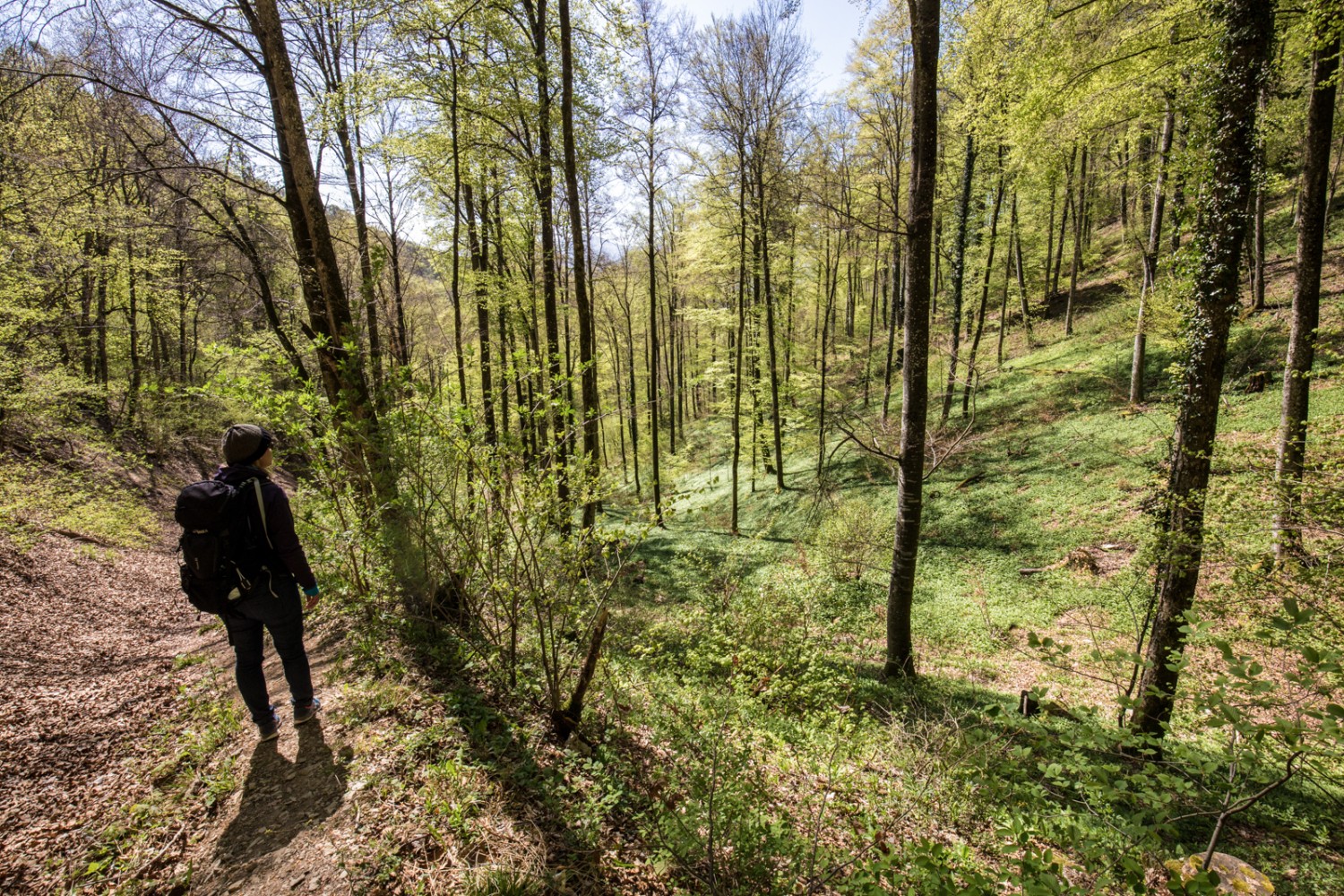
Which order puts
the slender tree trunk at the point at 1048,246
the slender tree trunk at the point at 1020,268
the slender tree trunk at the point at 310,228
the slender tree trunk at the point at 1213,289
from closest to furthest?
the slender tree trunk at the point at 1213,289 → the slender tree trunk at the point at 310,228 → the slender tree trunk at the point at 1020,268 → the slender tree trunk at the point at 1048,246

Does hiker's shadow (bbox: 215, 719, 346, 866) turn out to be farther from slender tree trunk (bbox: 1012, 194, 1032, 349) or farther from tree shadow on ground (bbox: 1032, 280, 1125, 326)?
tree shadow on ground (bbox: 1032, 280, 1125, 326)

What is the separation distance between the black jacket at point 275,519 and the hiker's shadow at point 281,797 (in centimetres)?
110

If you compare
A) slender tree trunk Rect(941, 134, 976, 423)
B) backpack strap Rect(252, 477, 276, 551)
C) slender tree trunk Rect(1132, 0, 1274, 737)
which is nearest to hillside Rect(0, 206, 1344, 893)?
slender tree trunk Rect(1132, 0, 1274, 737)

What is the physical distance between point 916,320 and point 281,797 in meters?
6.63

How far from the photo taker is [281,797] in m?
3.01

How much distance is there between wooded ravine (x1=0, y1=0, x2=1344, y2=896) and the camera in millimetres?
2822

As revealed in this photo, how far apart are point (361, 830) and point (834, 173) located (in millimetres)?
15834

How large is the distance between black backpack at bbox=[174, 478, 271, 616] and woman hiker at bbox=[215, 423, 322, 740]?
0.08ft

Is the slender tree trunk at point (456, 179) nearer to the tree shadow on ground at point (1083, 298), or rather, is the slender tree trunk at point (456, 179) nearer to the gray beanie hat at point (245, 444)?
the gray beanie hat at point (245, 444)

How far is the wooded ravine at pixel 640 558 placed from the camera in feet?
9.26

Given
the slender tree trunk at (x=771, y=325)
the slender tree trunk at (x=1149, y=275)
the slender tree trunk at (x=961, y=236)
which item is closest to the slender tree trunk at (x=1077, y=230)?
the slender tree trunk at (x=961, y=236)

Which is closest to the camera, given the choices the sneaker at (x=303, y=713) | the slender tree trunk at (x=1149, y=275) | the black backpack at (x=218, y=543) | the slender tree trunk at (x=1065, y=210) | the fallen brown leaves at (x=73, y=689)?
the fallen brown leaves at (x=73, y=689)

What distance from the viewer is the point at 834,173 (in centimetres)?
1374

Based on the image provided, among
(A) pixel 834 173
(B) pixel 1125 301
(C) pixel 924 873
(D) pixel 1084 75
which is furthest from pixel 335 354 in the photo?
(B) pixel 1125 301
